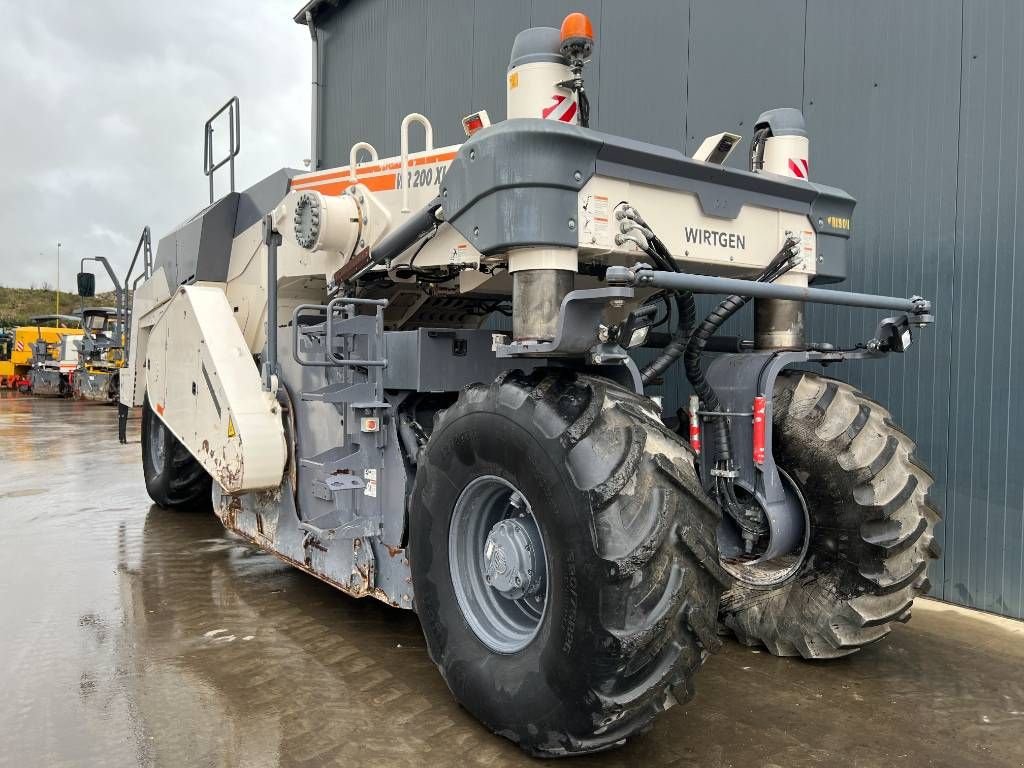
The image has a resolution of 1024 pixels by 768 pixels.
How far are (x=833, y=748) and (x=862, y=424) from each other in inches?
52.6

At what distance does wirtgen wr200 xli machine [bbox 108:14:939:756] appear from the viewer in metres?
2.50

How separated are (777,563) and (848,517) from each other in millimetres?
477

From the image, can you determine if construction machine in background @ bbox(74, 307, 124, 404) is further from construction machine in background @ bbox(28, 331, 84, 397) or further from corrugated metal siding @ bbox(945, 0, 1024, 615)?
corrugated metal siding @ bbox(945, 0, 1024, 615)

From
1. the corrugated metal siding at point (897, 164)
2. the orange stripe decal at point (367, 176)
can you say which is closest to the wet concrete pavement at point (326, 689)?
the corrugated metal siding at point (897, 164)

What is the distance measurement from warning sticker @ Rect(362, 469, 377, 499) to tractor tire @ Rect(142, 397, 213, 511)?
3.23 m

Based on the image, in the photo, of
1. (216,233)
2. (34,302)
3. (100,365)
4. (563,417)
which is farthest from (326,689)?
(34,302)

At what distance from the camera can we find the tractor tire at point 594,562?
94.9 inches

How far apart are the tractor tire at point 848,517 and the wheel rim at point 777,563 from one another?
2 centimetres

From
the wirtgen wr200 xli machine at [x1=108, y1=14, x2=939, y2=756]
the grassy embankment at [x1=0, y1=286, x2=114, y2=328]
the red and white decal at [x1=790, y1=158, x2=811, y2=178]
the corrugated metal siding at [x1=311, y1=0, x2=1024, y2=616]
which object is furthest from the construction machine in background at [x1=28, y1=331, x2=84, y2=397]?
the grassy embankment at [x1=0, y1=286, x2=114, y2=328]

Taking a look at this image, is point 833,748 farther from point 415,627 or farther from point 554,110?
point 554,110

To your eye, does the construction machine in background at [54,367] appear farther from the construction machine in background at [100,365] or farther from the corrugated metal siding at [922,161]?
the corrugated metal siding at [922,161]

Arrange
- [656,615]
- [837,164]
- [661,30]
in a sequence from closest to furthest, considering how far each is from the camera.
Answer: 1. [656,615]
2. [837,164]
3. [661,30]

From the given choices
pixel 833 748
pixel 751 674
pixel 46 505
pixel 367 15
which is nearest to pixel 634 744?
pixel 833 748

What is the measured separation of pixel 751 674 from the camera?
11.8ft
